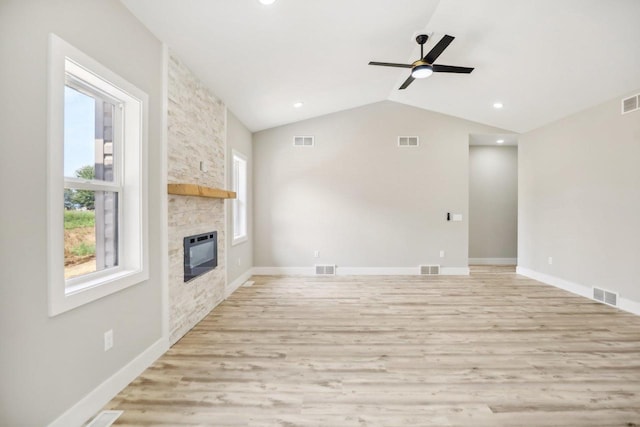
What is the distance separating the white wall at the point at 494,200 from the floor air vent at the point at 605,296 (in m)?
2.79

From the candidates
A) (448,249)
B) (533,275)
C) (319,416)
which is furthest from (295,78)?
(533,275)

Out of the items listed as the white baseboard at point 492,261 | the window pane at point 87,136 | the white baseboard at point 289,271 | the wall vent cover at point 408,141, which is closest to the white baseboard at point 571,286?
the white baseboard at point 492,261

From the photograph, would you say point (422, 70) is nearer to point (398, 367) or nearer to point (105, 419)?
point (398, 367)

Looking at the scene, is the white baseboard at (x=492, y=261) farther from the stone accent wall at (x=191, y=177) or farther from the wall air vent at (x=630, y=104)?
the stone accent wall at (x=191, y=177)

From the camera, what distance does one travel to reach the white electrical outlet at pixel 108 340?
2021mm

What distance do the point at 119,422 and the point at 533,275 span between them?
661 centimetres

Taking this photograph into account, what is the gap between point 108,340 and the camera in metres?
2.05

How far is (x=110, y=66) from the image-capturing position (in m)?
2.07

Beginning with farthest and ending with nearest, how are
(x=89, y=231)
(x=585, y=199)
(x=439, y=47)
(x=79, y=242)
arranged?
1. (x=585, y=199)
2. (x=439, y=47)
3. (x=89, y=231)
4. (x=79, y=242)

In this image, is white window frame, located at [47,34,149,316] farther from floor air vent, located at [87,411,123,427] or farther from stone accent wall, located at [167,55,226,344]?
floor air vent, located at [87,411,123,427]

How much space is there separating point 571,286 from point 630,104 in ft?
9.24

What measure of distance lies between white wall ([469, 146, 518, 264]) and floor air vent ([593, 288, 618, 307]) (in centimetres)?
Result: 279

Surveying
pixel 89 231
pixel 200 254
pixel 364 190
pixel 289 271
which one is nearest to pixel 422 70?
pixel 364 190

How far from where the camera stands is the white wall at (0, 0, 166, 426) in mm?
1387
